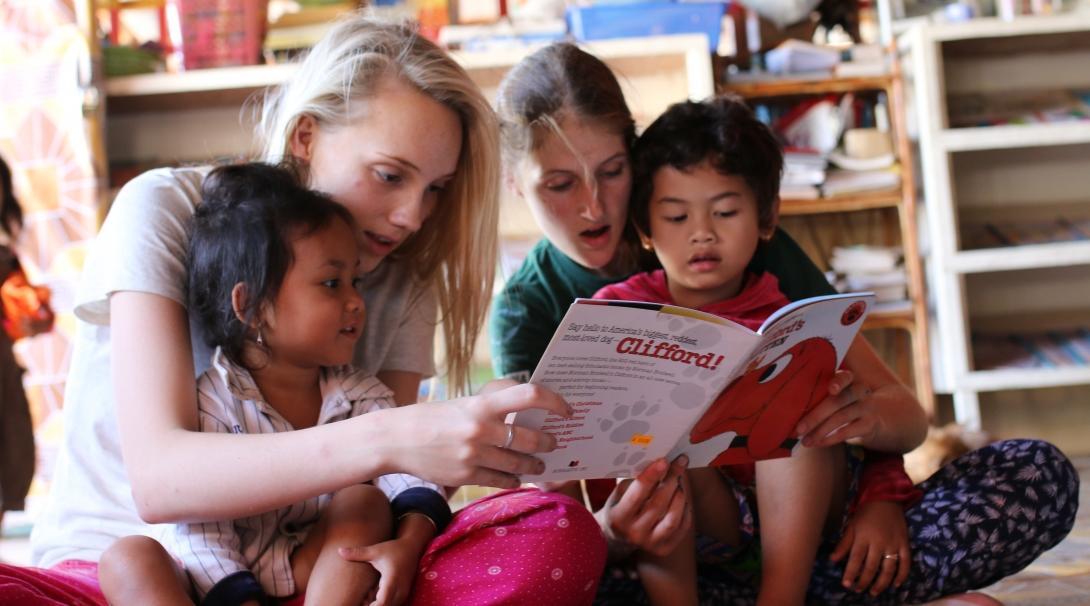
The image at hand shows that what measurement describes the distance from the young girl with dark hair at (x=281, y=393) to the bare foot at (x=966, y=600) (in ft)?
2.01

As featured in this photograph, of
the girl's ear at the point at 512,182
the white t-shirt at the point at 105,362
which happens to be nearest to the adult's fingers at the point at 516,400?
the white t-shirt at the point at 105,362

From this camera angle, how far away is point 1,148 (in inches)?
108

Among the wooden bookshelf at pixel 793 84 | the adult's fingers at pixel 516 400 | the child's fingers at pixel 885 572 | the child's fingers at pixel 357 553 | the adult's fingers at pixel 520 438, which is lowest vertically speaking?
the child's fingers at pixel 885 572

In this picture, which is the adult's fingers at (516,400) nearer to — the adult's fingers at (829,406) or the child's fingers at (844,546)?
the adult's fingers at (829,406)

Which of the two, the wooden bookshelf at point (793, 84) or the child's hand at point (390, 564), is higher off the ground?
the wooden bookshelf at point (793, 84)

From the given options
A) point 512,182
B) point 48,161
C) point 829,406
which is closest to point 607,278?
point 512,182

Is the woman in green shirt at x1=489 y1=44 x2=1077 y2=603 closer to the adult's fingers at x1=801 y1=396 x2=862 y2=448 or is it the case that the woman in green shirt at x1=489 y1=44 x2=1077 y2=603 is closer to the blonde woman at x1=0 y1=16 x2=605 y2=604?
the adult's fingers at x1=801 y1=396 x2=862 y2=448

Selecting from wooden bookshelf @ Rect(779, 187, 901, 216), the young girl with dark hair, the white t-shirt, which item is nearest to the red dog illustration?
the young girl with dark hair

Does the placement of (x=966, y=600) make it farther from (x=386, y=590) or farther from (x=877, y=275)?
(x=877, y=275)

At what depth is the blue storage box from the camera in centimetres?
271

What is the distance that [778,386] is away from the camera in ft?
3.41

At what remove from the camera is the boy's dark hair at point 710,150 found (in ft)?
4.61

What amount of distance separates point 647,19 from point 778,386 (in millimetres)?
1871

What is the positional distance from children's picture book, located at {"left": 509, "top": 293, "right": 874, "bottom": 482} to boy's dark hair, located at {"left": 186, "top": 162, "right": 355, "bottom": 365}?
0.37 m
